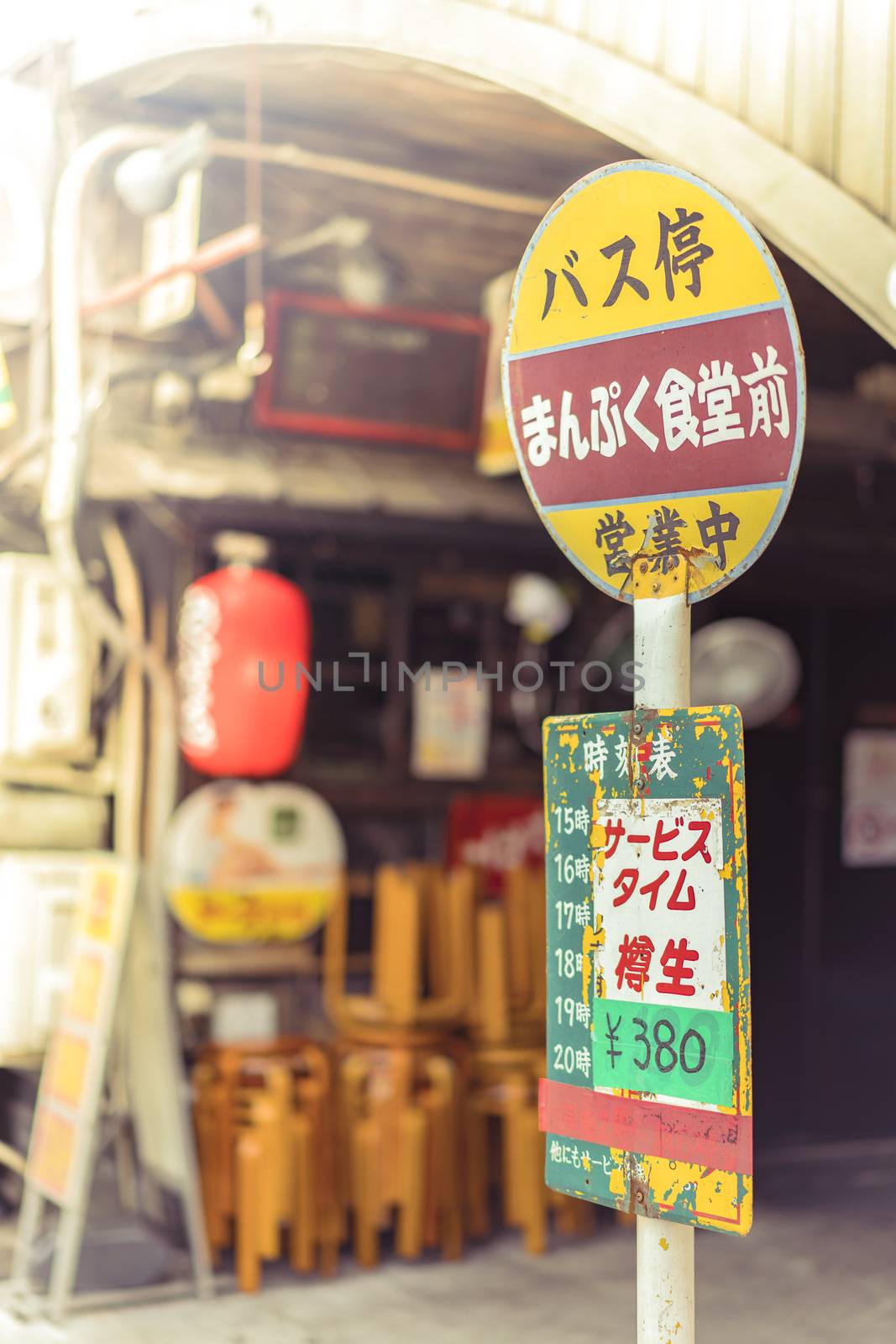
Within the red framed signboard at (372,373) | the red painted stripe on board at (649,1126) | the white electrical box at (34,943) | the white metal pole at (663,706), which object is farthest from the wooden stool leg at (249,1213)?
the white metal pole at (663,706)

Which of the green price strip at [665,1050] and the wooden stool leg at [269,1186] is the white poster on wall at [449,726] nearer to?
the wooden stool leg at [269,1186]

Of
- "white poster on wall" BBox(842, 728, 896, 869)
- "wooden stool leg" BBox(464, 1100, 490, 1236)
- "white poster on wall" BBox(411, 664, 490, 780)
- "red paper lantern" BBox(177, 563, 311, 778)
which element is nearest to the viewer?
"red paper lantern" BBox(177, 563, 311, 778)

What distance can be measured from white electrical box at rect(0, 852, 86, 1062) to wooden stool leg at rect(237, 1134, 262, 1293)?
3.31 ft

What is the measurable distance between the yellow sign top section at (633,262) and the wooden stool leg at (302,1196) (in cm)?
457

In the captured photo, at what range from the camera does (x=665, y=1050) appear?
2.94 m

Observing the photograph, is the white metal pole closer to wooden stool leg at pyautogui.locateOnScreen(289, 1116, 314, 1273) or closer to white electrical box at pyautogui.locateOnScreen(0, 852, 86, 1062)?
wooden stool leg at pyautogui.locateOnScreen(289, 1116, 314, 1273)

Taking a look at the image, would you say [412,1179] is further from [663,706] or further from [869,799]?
[663,706]

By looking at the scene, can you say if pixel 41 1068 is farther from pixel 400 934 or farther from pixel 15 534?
pixel 15 534

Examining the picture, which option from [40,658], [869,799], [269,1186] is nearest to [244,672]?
[40,658]

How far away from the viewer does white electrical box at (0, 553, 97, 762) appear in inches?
278

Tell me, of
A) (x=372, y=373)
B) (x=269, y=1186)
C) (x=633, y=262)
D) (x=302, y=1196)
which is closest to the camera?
(x=633, y=262)

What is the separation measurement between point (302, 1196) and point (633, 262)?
16.5ft

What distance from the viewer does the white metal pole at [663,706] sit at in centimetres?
298

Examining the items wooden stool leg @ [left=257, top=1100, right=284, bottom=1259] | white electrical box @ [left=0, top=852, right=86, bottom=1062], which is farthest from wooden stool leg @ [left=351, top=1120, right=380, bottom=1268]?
white electrical box @ [left=0, top=852, right=86, bottom=1062]
